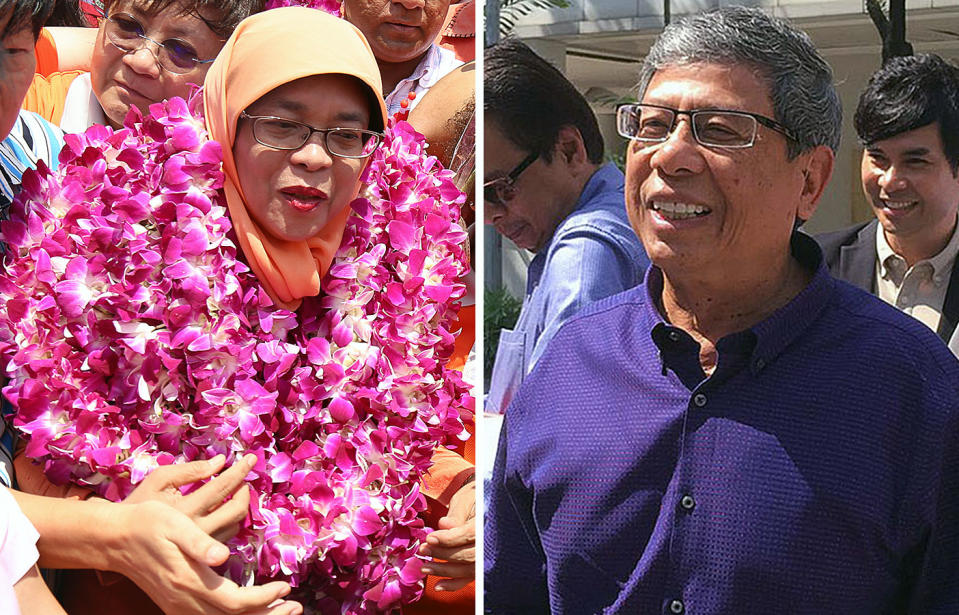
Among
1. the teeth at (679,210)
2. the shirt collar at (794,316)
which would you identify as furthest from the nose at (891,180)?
the teeth at (679,210)

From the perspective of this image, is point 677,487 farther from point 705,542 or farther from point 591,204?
point 591,204

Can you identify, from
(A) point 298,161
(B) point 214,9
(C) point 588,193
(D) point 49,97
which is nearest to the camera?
(C) point 588,193

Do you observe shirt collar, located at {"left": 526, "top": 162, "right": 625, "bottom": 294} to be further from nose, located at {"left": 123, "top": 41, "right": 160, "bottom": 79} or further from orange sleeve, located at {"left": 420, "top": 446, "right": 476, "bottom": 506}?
nose, located at {"left": 123, "top": 41, "right": 160, "bottom": 79}

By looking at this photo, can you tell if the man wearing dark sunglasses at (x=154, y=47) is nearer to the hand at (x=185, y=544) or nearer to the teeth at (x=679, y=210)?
the hand at (x=185, y=544)

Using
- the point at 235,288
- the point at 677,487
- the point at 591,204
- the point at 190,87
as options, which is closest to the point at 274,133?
the point at 235,288

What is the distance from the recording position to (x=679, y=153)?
1.54 meters

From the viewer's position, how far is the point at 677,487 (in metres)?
1.54

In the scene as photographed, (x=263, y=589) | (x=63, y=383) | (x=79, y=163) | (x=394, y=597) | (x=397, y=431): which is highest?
(x=79, y=163)

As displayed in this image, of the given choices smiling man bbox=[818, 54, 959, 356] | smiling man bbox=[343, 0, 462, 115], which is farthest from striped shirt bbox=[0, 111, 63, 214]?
smiling man bbox=[818, 54, 959, 356]

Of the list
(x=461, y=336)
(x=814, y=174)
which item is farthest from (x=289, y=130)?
(x=814, y=174)

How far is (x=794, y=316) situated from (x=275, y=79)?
33.7 inches

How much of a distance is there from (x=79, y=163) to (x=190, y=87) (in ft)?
1.07

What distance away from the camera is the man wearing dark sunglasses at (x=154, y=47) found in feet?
7.25

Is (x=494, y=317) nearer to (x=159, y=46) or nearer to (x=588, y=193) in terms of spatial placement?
(x=588, y=193)
